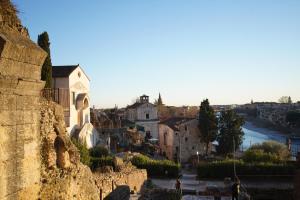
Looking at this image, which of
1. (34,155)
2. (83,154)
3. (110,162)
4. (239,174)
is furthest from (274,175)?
(34,155)

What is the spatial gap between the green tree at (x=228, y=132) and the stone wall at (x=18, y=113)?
39.4 metres

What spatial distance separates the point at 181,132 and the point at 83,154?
76.2 feet

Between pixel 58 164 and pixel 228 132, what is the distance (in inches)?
1512

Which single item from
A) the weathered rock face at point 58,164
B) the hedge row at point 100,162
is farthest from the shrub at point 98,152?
the weathered rock face at point 58,164

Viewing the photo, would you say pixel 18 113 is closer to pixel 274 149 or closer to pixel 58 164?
pixel 58 164

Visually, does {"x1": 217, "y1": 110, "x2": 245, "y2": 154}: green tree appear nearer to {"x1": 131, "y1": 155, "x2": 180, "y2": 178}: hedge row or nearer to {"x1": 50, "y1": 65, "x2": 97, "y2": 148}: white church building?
{"x1": 131, "y1": 155, "x2": 180, "y2": 178}: hedge row

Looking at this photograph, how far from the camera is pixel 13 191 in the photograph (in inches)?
156

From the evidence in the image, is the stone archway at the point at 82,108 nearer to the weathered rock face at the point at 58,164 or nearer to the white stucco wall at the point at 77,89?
the white stucco wall at the point at 77,89

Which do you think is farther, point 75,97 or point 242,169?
point 75,97

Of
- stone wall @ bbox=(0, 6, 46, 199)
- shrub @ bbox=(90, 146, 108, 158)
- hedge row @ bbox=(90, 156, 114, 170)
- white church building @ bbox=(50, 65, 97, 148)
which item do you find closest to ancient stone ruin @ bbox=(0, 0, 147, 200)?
stone wall @ bbox=(0, 6, 46, 199)

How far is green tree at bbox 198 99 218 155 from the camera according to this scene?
43.4 m

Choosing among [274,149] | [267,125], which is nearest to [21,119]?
[274,149]

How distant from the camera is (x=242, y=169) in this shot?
1141 inches

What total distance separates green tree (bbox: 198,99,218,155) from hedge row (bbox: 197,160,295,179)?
14.0 meters
